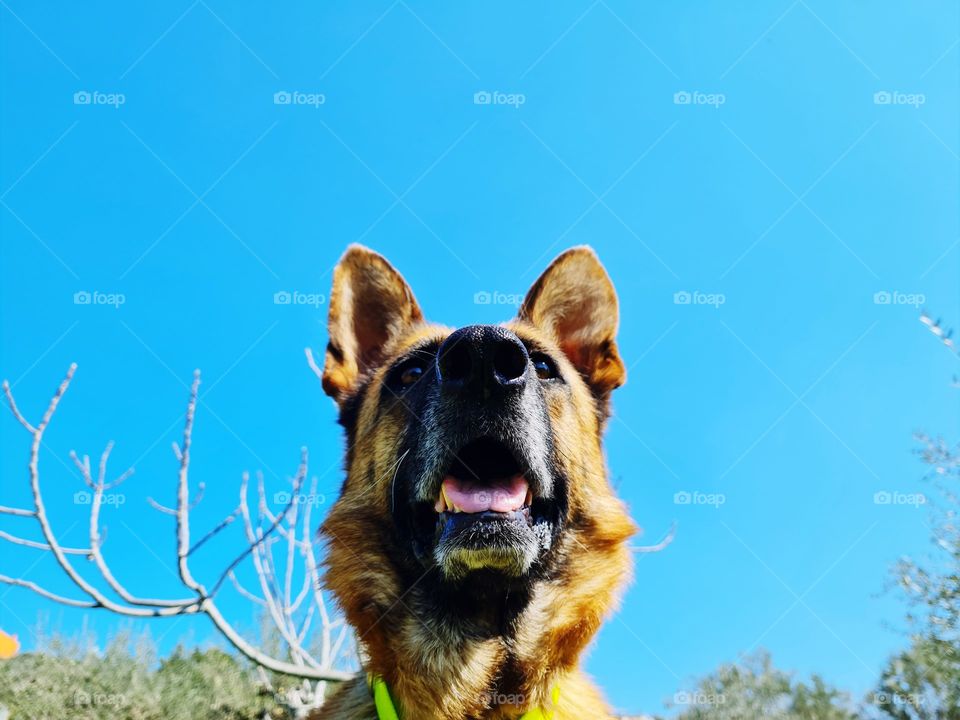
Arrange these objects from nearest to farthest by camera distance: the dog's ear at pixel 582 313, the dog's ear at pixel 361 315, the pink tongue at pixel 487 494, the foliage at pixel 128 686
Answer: the pink tongue at pixel 487 494 < the dog's ear at pixel 361 315 < the dog's ear at pixel 582 313 < the foliage at pixel 128 686

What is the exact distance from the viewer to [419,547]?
3324mm

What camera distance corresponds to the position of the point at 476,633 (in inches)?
129

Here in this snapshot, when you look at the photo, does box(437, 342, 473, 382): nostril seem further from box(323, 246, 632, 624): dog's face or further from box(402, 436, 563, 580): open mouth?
box(402, 436, 563, 580): open mouth

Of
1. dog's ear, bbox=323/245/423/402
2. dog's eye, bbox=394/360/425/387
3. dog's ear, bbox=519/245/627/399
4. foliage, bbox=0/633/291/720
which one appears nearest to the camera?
dog's eye, bbox=394/360/425/387

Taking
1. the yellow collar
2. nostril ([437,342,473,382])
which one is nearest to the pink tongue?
nostril ([437,342,473,382])

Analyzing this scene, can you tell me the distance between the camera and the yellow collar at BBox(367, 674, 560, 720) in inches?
122

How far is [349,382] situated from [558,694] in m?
2.07

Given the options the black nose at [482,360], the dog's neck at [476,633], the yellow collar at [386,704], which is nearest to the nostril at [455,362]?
the black nose at [482,360]

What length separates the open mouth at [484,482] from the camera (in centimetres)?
318

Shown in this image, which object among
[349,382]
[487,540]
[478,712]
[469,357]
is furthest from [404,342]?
[478,712]

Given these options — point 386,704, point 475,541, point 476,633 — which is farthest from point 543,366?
point 386,704

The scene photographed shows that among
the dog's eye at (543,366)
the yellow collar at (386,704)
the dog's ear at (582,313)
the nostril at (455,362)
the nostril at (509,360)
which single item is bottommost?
the yellow collar at (386,704)

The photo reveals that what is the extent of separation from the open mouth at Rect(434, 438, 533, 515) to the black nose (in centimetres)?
29

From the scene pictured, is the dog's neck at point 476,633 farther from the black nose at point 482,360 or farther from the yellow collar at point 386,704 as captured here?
the black nose at point 482,360
